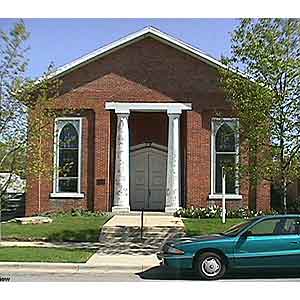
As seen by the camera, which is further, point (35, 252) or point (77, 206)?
point (77, 206)

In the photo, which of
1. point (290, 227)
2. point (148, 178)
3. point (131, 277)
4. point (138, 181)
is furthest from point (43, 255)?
point (148, 178)

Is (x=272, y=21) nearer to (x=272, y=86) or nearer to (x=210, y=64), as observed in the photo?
(x=272, y=86)

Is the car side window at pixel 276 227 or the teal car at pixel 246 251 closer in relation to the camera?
the teal car at pixel 246 251

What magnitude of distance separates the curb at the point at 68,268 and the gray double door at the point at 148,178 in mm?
9406

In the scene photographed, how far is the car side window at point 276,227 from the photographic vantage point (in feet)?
39.1

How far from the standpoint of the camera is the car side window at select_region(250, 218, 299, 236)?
11922 millimetres

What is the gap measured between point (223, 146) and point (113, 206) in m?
4.37

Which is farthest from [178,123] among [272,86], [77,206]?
[272,86]

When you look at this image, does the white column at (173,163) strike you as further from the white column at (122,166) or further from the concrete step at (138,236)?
the concrete step at (138,236)

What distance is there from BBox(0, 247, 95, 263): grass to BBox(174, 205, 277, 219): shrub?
19.6 ft

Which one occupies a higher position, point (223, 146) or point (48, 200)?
point (223, 146)

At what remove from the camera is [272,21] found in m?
14.6

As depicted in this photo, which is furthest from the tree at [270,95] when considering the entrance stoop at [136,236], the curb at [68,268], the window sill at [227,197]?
the window sill at [227,197]

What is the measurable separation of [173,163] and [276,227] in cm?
968
